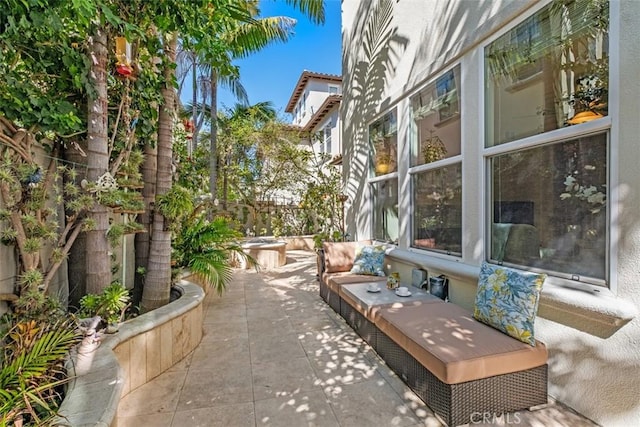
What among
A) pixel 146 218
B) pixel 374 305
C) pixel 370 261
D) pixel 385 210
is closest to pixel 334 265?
pixel 370 261

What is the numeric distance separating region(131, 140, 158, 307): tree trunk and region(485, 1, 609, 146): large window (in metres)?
4.27

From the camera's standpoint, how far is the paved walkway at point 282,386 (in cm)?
252

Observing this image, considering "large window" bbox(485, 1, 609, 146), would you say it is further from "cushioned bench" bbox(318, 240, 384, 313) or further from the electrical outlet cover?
"cushioned bench" bbox(318, 240, 384, 313)

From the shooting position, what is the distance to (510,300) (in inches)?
108

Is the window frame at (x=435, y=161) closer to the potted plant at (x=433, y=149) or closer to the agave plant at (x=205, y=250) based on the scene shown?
the potted plant at (x=433, y=149)

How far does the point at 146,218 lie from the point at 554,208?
15.5 ft

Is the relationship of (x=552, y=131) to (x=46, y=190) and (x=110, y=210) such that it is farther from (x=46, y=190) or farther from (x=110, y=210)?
(x=46, y=190)

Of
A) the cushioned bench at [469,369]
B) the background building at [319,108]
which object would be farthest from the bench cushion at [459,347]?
the background building at [319,108]

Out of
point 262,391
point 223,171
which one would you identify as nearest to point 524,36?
point 262,391

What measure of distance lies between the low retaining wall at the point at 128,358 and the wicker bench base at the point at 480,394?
89.5 inches

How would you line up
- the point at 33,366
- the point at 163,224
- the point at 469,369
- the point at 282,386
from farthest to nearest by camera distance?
the point at 163,224
the point at 282,386
the point at 469,369
the point at 33,366

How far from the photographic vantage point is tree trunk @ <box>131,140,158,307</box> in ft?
13.7

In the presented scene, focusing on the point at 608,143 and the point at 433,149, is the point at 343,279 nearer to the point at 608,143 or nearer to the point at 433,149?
the point at 433,149

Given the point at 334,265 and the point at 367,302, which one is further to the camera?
the point at 334,265
